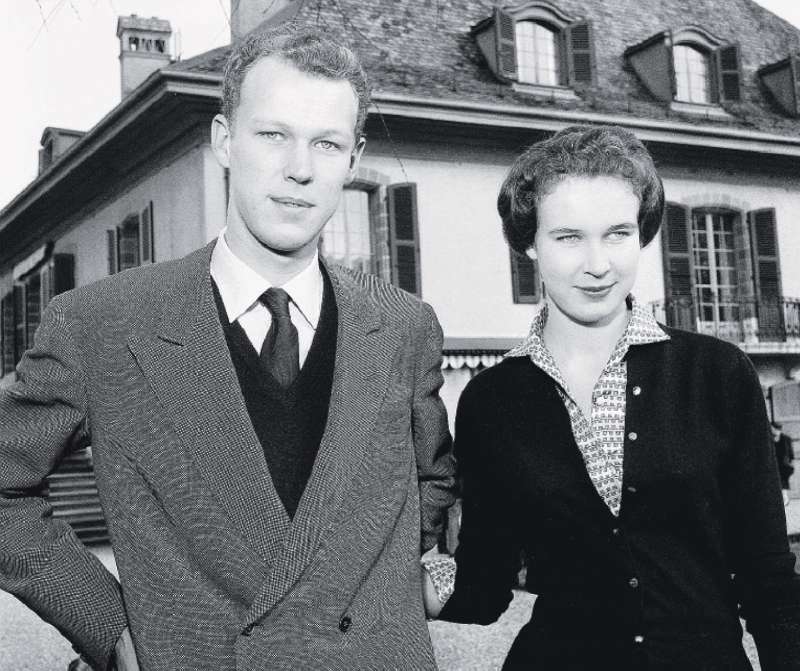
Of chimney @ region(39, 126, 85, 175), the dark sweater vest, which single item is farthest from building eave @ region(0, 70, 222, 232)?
the dark sweater vest

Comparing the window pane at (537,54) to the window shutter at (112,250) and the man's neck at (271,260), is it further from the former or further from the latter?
the man's neck at (271,260)

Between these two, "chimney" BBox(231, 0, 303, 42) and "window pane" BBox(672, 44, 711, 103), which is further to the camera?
"window pane" BBox(672, 44, 711, 103)

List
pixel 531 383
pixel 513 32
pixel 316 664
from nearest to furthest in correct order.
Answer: pixel 316 664
pixel 531 383
pixel 513 32

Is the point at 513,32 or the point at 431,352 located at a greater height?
the point at 513,32

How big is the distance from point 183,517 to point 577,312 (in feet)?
3.36

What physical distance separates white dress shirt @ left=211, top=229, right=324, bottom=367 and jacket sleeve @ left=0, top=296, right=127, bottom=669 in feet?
1.22

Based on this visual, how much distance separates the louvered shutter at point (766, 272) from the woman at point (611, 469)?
13.0 m

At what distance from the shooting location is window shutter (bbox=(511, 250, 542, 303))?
12.9m

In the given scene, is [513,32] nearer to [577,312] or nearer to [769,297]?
[769,297]

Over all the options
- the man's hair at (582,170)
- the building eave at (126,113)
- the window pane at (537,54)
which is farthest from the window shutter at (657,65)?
the man's hair at (582,170)

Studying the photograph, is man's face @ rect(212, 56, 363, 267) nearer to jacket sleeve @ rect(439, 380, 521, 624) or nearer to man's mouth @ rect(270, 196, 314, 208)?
man's mouth @ rect(270, 196, 314, 208)

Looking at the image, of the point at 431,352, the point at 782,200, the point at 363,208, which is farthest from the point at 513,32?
the point at 431,352

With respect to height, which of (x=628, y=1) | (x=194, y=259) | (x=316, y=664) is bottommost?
(x=316, y=664)

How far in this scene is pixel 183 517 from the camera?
200 centimetres
